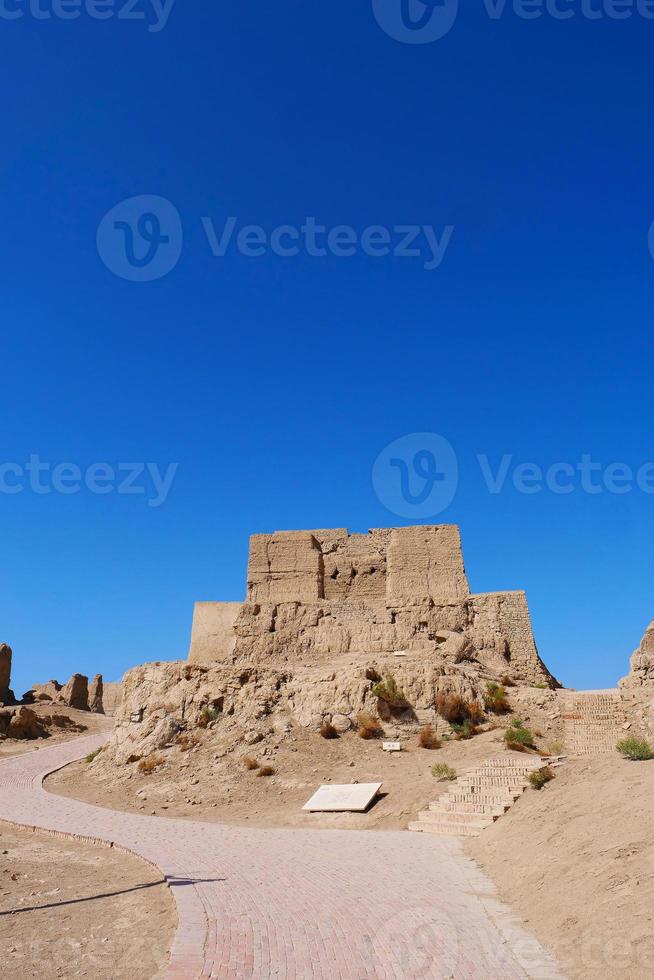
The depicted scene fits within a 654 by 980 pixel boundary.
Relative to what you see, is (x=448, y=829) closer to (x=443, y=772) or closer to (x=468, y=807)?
(x=468, y=807)

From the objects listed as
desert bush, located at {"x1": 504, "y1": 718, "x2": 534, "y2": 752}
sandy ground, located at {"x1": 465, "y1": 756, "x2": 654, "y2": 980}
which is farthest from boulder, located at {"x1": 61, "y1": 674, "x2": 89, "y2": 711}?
sandy ground, located at {"x1": 465, "y1": 756, "x2": 654, "y2": 980}

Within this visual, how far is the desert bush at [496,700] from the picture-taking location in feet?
61.1

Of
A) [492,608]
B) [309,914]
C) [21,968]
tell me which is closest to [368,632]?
[492,608]

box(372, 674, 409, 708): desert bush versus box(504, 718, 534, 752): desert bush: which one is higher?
box(372, 674, 409, 708): desert bush

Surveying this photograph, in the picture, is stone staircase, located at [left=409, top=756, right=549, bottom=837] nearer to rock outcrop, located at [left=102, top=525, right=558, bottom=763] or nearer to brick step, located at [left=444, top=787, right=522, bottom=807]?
brick step, located at [left=444, top=787, right=522, bottom=807]

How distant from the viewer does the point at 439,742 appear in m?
17.6

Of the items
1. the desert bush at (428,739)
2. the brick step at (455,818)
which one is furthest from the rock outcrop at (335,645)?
the brick step at (455,818)

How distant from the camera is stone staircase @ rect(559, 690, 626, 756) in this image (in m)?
15.3

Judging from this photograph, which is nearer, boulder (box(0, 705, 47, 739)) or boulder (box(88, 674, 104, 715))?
boulder (box(0, 705, 47, 739))

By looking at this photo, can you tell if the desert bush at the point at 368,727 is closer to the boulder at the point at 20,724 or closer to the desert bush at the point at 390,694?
the desert bush at the point at 390,694

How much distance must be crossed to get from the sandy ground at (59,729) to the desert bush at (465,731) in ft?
70.4

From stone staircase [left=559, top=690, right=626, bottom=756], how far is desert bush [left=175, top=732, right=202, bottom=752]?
10.0m

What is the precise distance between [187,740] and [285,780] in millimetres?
3792

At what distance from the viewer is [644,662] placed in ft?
53.7
